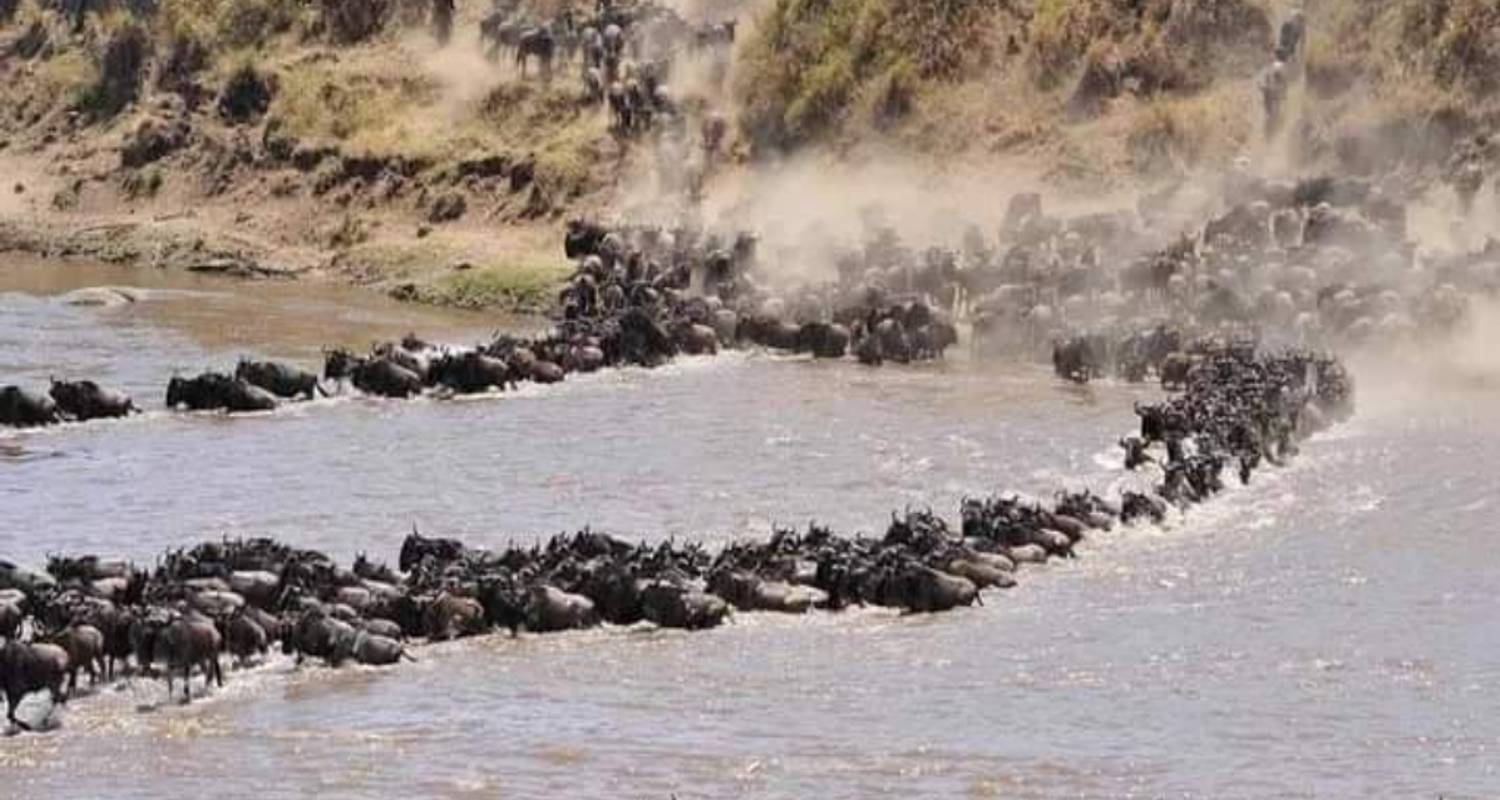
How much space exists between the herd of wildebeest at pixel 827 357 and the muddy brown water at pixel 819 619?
1.28ft

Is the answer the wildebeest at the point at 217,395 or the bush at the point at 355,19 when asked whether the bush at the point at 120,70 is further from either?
the wildebeest at the point at 217,395

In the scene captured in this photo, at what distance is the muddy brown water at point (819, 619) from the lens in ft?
68.5

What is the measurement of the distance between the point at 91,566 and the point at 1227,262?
21.3 meters

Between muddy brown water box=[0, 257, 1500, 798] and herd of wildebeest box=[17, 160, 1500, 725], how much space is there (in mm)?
392

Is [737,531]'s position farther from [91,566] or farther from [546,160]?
[546,160]

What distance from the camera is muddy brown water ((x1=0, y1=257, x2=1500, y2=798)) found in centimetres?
2089

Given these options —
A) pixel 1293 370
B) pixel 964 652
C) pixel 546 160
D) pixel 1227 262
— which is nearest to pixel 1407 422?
pixel 1293 370

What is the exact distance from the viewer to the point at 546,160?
54281 millimetres

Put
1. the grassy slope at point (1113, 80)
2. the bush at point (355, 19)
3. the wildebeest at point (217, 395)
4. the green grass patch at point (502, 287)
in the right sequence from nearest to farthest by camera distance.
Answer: the wildebeest at point (217, 395), the grassy slope at point (1113, 80), the green grass patch at point (502, 287), the bush at point (355, 19)

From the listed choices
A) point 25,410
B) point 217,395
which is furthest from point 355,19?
point 25,410

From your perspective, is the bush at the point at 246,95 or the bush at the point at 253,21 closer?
the bush at the point at 246,95

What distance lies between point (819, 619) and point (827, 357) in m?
17.3

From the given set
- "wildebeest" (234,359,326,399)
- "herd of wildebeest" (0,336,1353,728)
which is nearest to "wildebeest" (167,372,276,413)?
"wildebeest" (234,359,326,399)

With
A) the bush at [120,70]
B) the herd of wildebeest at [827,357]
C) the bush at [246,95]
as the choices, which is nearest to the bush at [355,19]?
the bush at [246,95]
